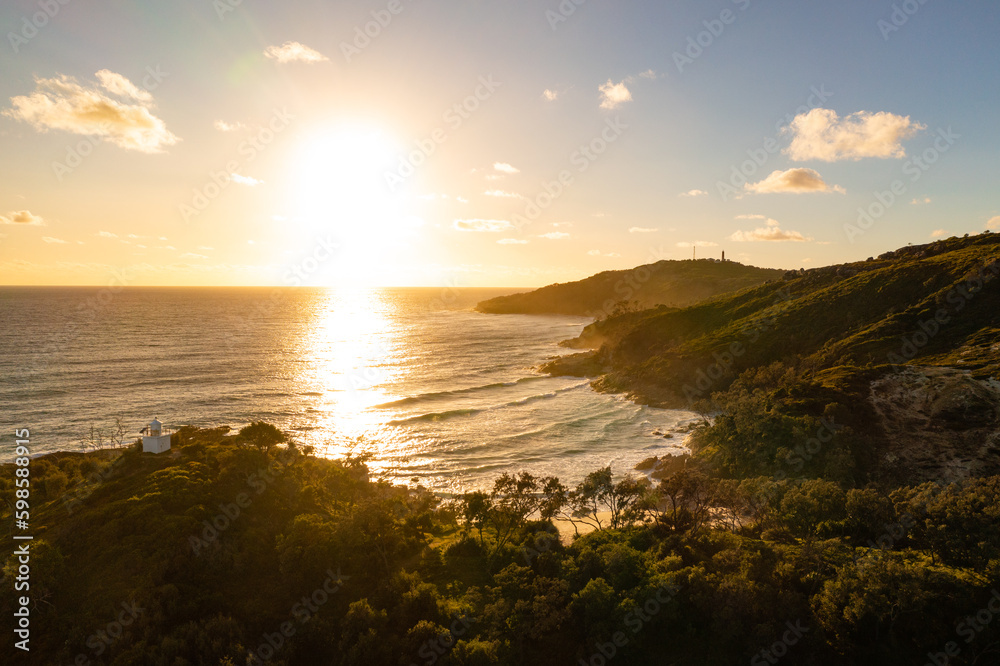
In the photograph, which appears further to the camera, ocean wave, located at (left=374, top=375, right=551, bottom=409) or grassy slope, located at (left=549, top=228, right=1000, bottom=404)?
ocean wave, located at (left=374, top=375, right=551, bottom=409)

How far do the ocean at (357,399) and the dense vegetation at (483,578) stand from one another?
16274 millimetres

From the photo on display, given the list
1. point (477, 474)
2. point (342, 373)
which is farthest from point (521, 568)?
point (342, 373)

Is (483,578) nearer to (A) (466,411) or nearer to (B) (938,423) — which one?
(B) (938,423)

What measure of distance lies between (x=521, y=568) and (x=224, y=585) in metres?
12.8

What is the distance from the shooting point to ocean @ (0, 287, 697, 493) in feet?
150

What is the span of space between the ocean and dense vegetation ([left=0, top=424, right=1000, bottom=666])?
16274 mm

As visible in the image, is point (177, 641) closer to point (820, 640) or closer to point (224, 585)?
point (224, 585)

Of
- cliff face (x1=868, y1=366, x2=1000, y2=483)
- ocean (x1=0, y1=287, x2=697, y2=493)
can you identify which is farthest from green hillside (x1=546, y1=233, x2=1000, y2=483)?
ocean (x1=0, y1=287, x2=697, y2=493)

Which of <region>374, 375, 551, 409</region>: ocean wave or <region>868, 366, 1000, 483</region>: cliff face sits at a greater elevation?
<region>868, 366, 1000, 483</region>: cliff face

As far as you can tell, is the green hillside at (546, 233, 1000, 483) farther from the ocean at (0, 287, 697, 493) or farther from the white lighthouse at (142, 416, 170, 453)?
the white lighthouse at (142, 416, 170, 453)

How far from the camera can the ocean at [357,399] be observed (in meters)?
45.6

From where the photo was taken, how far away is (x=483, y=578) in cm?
2250

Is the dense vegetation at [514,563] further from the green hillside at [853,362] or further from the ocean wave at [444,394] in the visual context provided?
the ocean wave at [444,394]

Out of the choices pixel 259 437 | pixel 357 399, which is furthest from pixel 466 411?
pixel 259 437
